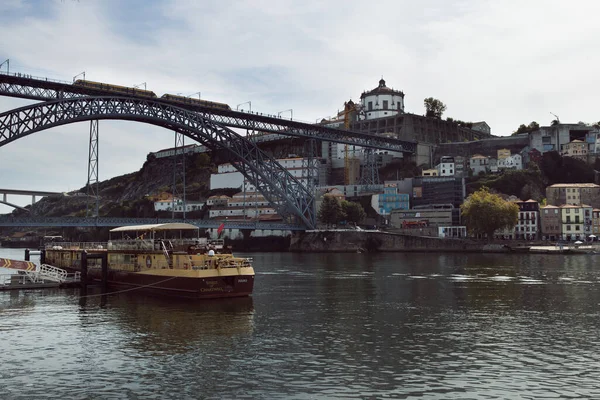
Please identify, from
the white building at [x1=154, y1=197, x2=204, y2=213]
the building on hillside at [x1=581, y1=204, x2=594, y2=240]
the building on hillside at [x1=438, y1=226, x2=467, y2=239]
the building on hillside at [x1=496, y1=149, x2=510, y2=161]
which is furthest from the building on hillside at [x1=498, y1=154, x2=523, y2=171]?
the white building at [x1=154, y1=197, x2=204, y2=213]

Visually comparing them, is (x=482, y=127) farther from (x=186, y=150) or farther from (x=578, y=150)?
(x=186, y=150)

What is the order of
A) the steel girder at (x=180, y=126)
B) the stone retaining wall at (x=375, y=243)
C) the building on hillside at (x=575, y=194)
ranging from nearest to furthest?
the steel girder at (x=180, y=126) < the stone retaining wall at (x=375, y=243) < the building on hillside at (x=575, y=194)

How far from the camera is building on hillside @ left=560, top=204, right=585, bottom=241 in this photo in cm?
9175

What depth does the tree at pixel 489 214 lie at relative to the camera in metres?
84.9

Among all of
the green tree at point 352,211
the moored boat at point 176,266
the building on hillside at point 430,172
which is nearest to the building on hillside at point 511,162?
the building on hillside at point 430,172

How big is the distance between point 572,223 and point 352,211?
33.7 metres

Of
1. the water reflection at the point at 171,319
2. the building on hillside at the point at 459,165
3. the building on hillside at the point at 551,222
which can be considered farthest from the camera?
the building on hillside at the point at 459,165

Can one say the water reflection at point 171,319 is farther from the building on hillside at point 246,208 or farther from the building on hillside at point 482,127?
the building on hillside at point 482,127

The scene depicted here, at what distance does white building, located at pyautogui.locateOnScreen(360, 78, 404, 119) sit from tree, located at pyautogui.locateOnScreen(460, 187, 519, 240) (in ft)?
184

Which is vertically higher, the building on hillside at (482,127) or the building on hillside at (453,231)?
the building on hillside at (482,127)

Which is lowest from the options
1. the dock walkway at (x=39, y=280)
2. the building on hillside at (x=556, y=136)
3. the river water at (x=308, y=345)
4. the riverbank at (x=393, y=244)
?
the river water at (x=308, y=345)

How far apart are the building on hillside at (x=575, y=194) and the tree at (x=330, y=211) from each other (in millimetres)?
34908

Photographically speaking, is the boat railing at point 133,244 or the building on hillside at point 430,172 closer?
the boat railing at point 133,244

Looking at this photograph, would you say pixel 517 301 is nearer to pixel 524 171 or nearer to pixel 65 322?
pixel 65 322
